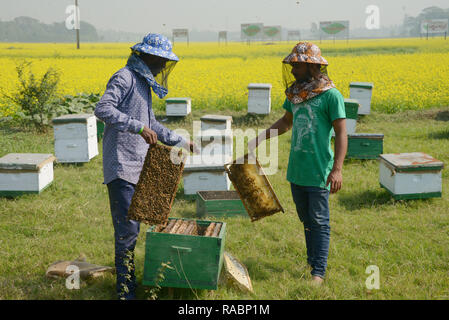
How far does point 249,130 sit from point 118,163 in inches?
305

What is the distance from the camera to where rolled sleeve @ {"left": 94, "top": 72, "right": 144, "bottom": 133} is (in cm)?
276

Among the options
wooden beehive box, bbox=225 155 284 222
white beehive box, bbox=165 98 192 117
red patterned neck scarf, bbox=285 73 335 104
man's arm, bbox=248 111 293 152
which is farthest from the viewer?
white beehive box, bbox=165 98 192 117

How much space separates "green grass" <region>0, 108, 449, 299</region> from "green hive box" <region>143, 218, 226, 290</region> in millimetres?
196

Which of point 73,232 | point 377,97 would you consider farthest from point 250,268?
point 377,97

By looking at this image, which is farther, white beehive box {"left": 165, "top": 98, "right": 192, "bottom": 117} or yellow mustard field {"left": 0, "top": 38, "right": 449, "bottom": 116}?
yellow mustard field {"left": 0, "top": 38, "right": 449, "bottom": 116}

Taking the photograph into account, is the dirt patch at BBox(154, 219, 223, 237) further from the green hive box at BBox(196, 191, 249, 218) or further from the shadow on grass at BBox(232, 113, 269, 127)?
the shadow on grass at BBox(232, 113, 269, 127)

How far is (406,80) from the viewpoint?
626 inches

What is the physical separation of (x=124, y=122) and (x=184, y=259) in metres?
1.10

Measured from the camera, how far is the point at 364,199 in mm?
5691

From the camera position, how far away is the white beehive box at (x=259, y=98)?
10242 mm

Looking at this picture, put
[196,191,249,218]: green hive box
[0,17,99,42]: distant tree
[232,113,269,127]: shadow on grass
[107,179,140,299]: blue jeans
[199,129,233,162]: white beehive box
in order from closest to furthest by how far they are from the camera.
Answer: [107,179,140,299]: blue jeans
[196,191,249,218]: green hive box
[199,129,233,162]: white beehive box
[232,113,269,127]: shadow on grass
[0,17,99,42]: distant tree

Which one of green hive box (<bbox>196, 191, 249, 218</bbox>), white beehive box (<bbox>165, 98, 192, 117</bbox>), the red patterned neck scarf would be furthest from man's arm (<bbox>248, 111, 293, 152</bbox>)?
white beehive box (<bbox>165, 98, 192, 117</bbox>)

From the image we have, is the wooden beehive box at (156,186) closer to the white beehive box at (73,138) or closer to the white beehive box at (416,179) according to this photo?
the white beehive box at (416,179)

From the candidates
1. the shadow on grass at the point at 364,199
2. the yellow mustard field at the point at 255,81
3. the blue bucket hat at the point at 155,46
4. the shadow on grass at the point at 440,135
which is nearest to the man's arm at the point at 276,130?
the blue bucket hat at the point at 155,46
